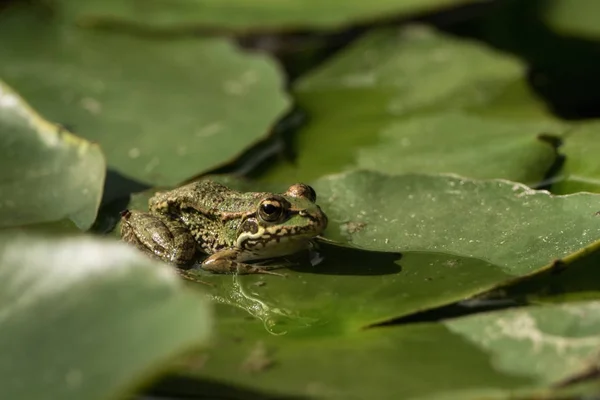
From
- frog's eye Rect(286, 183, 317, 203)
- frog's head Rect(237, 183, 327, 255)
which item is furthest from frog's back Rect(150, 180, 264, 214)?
frog's eye Rect(286, 183, 317, 203)

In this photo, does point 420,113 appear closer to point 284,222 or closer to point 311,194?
point 311,194

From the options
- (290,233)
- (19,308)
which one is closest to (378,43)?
(290,233)

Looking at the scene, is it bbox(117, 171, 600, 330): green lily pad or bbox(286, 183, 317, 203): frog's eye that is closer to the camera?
bbox(117, 171, 600, 330): green lily pad

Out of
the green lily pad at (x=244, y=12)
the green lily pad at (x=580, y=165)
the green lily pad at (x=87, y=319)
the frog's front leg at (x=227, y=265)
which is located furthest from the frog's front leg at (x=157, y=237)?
the green lily pad at (x=244, y=12)

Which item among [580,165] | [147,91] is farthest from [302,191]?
[147,91]

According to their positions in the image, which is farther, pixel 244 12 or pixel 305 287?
pixel 244 12

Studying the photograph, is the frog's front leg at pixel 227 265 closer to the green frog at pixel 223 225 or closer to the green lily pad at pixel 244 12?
the green frog at pixel 223 225

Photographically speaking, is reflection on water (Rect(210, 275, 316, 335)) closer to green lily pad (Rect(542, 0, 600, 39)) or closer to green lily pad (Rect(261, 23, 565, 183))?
green lily pad (Rect(261, 23, 565, 183))
